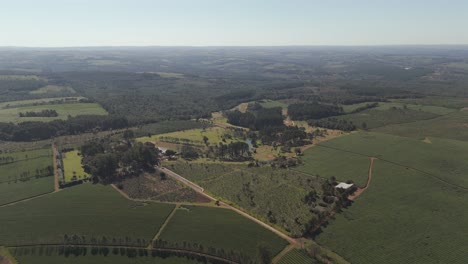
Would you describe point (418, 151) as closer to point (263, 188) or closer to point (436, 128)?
point (436, 128)

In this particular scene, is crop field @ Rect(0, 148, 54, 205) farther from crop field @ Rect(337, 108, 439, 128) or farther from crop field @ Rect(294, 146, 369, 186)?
crop field @ Rect(337, 108, 439, 128)

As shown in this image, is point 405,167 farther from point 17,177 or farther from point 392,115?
point 17,177

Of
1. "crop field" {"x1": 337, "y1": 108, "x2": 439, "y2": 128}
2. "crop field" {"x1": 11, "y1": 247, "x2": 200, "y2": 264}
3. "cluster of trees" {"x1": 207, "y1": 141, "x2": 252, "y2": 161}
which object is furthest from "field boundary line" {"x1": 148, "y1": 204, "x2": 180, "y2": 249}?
"crop field" {"x1": 337, "y1": 108, "x2": 439, "y2": 128}

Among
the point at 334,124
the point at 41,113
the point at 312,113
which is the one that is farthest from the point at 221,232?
the point at 41,113

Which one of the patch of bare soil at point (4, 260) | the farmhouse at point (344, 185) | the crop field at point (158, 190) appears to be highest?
the farmhouse at point (344, 185)

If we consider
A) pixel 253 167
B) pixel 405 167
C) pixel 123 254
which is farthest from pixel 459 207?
pixel 123 254

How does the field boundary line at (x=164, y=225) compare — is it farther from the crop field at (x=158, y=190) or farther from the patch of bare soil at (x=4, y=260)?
the patch of bare soil at (x=4, y=260)

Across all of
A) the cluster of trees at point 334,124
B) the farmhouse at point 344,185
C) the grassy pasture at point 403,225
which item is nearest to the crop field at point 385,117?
the cluster of trees at point 334,124
